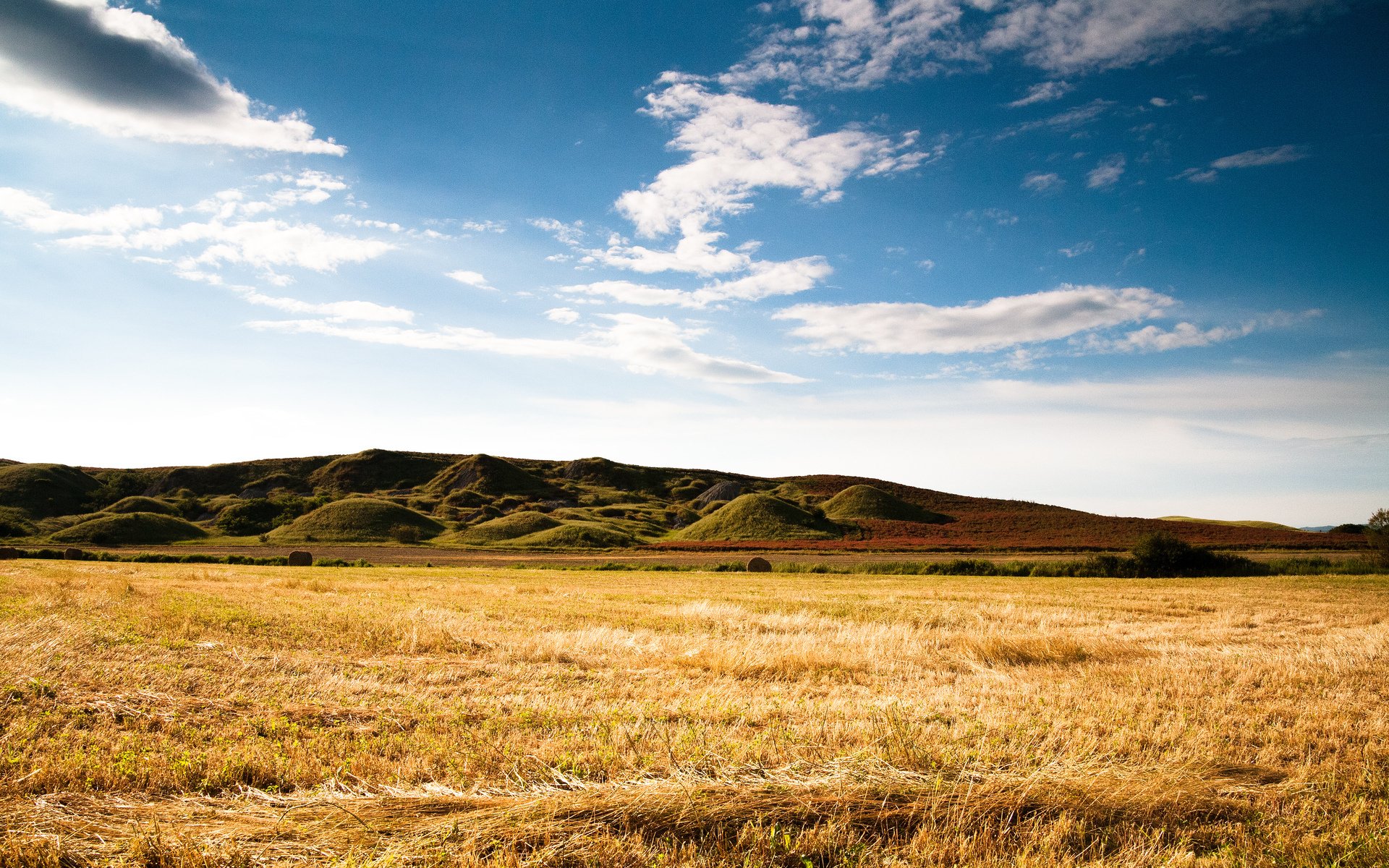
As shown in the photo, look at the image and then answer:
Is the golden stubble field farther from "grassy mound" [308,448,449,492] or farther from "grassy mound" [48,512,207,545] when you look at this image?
"grassy mound" [308,448,449,492]

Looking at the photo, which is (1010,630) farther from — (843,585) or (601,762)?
(843,585)

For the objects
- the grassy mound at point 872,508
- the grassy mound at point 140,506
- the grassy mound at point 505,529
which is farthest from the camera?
the grassy mound at point 140,506

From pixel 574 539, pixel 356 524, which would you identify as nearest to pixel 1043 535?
pixel 574 539

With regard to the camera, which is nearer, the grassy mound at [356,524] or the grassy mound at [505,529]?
the grassy mound at [356,524]

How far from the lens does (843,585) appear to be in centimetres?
3456

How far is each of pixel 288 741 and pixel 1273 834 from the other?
872 centimetres

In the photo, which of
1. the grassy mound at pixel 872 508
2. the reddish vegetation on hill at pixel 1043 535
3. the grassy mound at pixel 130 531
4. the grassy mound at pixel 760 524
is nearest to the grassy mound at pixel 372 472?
the grassy mound at pixel 130 531

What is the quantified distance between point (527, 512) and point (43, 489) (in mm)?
105436

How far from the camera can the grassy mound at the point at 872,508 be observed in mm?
120919

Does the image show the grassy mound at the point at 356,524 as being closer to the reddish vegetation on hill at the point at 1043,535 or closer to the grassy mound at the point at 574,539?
the grassy mound at the point at 574,539

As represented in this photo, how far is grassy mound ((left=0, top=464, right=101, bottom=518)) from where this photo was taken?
5374 inches

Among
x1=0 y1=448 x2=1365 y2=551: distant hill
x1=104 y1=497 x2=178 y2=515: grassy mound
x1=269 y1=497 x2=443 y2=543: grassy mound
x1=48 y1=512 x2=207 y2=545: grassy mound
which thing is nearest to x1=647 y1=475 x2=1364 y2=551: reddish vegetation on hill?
x1=0 y1=448 x2=1365 y2=551: distant hill

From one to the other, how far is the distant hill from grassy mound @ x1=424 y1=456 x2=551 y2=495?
16.6 inches

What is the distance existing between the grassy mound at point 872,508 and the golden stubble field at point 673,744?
10682 cm
